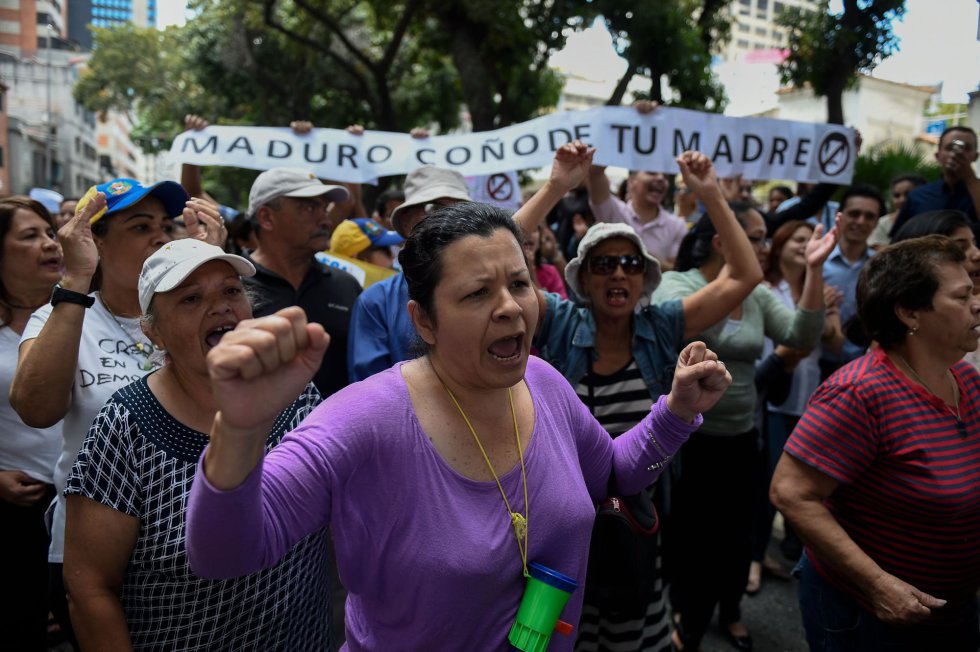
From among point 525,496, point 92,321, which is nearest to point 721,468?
point 525,496

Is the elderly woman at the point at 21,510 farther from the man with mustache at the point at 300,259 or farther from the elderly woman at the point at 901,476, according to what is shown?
the elderly woman at the point at 901,476

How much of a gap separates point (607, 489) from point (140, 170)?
13930 centimetres

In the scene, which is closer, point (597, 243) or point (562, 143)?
point (597, 243)

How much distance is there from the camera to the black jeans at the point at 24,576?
8.98 feet

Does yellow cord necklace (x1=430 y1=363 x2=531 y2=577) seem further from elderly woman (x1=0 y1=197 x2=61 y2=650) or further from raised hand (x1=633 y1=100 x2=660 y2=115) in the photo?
raised hand (x1=633 y1=100 x2=660 y2=115)

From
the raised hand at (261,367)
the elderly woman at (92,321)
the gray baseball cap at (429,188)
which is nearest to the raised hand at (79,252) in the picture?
the elderly woman at (92,321)

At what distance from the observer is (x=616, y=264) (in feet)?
9.80

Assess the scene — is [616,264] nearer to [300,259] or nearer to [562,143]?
[300,259]

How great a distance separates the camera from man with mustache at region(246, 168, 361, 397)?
3.57 m

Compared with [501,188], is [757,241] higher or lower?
lower

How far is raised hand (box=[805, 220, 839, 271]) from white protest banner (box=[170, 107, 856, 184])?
1615 mm

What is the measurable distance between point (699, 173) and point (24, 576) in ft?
10.3

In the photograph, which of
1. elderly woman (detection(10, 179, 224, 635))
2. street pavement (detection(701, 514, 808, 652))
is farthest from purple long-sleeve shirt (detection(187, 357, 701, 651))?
street pavement (detection(701, 514, 808, 652))

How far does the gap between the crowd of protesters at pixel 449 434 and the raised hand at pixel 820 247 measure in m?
0.02
